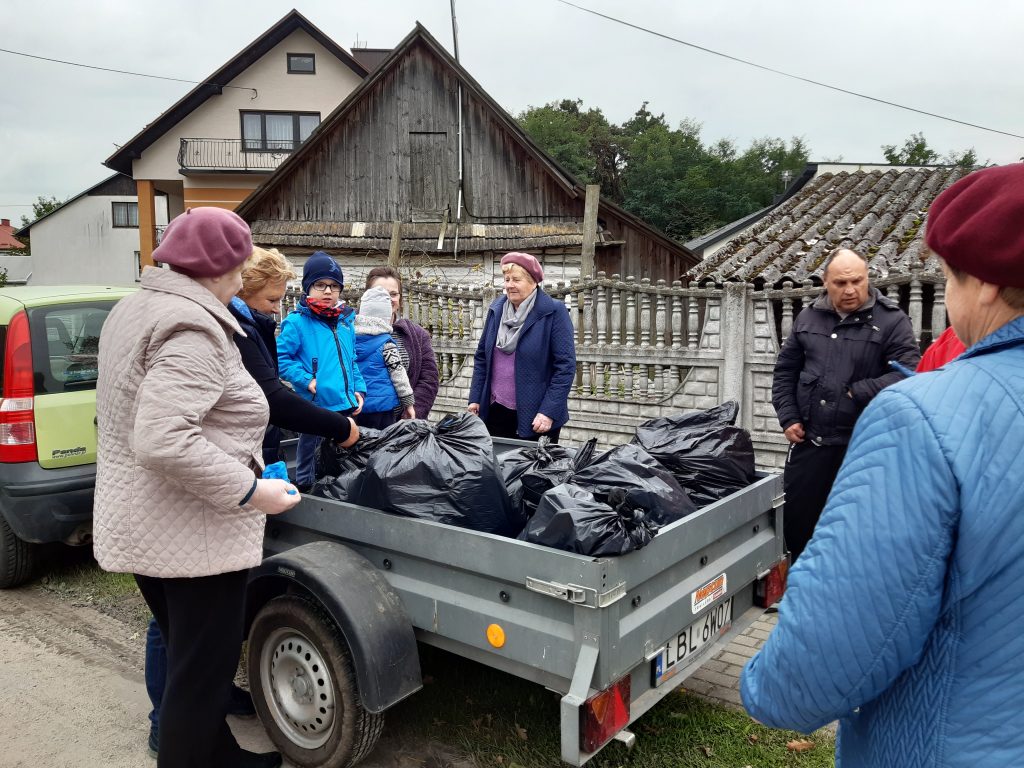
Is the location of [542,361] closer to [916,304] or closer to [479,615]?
[479,615]

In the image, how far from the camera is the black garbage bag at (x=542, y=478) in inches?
127

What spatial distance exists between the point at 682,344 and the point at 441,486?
18.0 ft

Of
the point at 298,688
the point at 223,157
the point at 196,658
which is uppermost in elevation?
the point at 223,157

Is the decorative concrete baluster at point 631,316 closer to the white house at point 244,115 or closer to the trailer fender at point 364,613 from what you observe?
the trailer fender at point 364,613

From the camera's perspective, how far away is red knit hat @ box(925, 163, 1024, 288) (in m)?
1.19

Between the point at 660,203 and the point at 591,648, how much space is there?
160ft

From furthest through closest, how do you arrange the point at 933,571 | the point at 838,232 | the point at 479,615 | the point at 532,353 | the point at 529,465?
the point at 838,232, the point at 532,353, the point at 529,465, the point at 479,615, the point at 933,571

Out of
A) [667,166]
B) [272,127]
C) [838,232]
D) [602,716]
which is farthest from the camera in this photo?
[667,166]

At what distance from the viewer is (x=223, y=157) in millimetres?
28250

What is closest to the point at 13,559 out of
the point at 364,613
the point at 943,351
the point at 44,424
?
the point at 44,424

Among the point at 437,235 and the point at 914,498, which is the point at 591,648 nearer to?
the point at 914,498

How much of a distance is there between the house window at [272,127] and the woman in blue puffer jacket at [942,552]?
2978cm

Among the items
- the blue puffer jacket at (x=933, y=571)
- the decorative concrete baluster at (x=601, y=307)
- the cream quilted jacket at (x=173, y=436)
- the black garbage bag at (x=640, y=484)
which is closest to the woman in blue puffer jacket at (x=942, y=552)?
the blue puffer jacket at (x=933, y=571)

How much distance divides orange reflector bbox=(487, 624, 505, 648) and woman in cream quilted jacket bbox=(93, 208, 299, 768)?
772 millimetres
